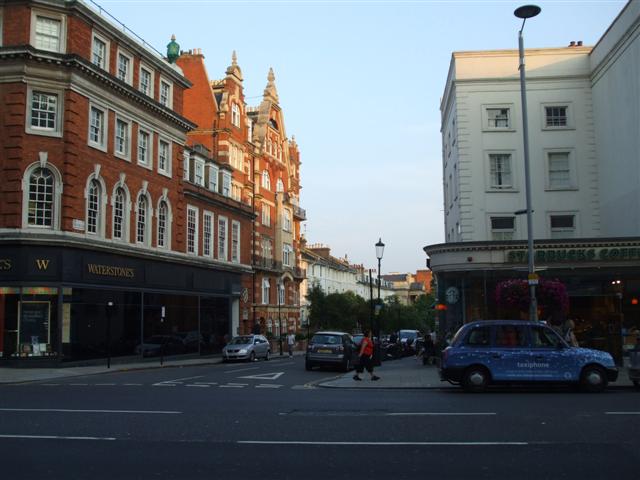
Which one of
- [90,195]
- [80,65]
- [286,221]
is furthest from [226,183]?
[80,65]

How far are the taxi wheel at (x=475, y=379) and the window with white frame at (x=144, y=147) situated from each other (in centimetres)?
2421

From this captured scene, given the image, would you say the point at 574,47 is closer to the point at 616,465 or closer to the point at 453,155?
the point at 453,155

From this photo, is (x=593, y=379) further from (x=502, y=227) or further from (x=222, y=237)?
(x=222, y=237)

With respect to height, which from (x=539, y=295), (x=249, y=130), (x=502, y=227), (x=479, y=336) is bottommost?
(x=479, y=336)

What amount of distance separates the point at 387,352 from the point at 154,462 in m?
29.7

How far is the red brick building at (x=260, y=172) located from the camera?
51594 millimetres

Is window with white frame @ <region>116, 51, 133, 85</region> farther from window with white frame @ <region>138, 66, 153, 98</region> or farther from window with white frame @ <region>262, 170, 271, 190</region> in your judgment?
window with white frame @ <region>262, 170, 271, 190</region>

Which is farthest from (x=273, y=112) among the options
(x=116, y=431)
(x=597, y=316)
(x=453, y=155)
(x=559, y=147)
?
(x=116, y=431)

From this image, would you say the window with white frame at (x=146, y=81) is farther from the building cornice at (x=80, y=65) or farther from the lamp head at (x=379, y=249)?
the lamp head at (x=379, y=249)

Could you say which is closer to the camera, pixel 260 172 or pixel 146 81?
pixel 146 81

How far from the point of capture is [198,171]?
1727 inches

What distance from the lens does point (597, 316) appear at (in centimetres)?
2462

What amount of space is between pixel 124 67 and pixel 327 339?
18.0 metres

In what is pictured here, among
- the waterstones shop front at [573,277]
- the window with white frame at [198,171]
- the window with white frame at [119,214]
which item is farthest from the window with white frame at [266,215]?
the waterstones shop front at [573,277]
